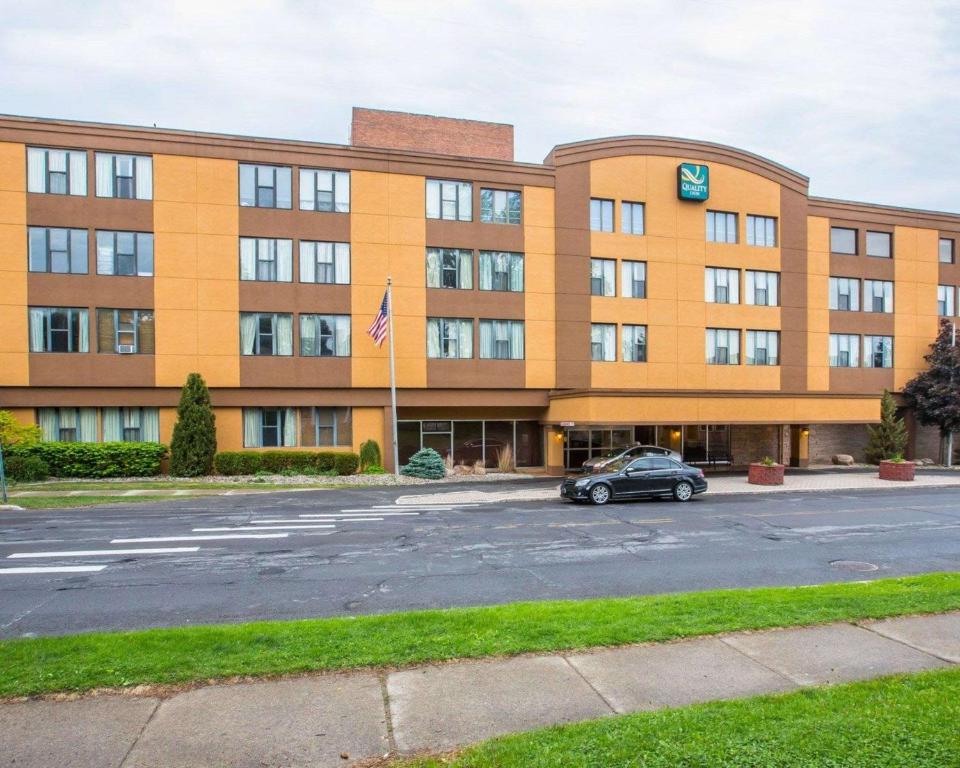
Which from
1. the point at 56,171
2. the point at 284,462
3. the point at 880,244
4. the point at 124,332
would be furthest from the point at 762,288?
the point at 56,171

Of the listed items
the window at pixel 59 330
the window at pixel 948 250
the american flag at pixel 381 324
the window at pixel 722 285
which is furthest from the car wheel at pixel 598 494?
the window at pixel 948 250

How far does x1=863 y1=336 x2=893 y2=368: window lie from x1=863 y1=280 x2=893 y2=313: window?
5.54ft

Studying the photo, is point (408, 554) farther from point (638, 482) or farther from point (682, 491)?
point (682, 491)

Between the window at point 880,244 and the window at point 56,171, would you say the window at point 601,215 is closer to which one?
the window at point 880,244

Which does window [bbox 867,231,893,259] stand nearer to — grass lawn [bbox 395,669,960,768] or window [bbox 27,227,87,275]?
grass lawn [bbox 395,669,960,768]

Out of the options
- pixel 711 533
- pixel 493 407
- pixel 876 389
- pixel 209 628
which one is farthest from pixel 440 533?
pixel 876 389

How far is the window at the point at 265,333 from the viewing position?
28.7 meters

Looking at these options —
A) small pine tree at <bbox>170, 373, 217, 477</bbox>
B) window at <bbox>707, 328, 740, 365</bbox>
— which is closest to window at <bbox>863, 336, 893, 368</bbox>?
window at <bbox>707, 328, 740, 365</bbox>

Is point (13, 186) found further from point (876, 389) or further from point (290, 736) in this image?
point (876, 389)

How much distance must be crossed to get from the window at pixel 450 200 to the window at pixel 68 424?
17.0 metres

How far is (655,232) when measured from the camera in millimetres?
32719

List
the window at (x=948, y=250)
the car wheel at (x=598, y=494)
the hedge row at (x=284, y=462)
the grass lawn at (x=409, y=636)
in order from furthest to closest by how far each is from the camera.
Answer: the window at (x=948, y=250) < the hedge row at (x=284, y=462) < the car wheel at (x=598, y=494) < the grass lawn at (x=409, y=636)

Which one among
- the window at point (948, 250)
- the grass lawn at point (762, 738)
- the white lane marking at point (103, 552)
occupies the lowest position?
the white lane marking at point (103, 552)

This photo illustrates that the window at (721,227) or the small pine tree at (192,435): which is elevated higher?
the window at (721,227)
